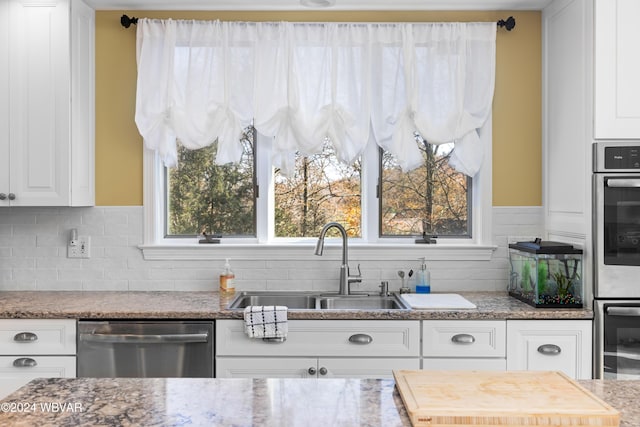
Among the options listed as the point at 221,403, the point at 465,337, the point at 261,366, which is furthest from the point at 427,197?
the point at 221,403

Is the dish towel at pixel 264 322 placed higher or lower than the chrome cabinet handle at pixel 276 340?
higher

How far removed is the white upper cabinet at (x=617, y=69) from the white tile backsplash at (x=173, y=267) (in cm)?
76

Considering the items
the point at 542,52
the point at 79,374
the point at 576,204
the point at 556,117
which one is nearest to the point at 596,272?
the point at 576,204

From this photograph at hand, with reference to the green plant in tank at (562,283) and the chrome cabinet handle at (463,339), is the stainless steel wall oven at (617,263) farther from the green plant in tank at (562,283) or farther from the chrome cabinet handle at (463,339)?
the chrome cabinet handle at (463,339)

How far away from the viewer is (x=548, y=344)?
2711 mm

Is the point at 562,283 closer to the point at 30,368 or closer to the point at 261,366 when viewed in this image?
the point at 261,366

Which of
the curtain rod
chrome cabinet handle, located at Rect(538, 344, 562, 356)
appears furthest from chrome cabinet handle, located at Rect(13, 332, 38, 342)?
chrome cabinet handle, located at Rect(538, 344, 562, 356)

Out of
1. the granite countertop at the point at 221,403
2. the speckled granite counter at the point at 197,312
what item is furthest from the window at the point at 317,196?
the granite countertop at the point at 221,403

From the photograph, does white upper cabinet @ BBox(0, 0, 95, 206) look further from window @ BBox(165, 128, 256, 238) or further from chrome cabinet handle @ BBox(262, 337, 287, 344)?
chrome cabinet handle @ BBox(262, 337, 287, 344)

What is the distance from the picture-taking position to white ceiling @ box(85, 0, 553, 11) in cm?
321

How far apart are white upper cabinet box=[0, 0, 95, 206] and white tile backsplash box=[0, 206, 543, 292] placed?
1.17 feet

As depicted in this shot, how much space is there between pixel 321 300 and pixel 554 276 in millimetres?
1239

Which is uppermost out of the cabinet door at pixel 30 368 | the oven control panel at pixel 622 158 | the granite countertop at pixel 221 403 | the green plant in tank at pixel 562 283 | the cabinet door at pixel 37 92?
the cabinet door at pixel 37 92

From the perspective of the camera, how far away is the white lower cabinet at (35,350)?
2.70m
